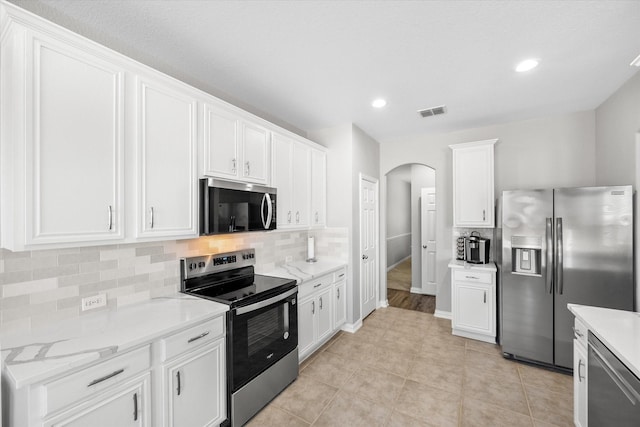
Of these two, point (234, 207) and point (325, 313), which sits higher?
point (234, 207)

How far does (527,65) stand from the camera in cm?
229

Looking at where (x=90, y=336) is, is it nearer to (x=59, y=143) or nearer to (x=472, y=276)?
(x=59, y=143)

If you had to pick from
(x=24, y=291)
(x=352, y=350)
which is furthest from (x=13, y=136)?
(x=352, y=350)

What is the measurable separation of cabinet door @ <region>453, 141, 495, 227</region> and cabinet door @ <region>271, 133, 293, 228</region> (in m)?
2.29

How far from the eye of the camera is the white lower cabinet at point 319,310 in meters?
2.80

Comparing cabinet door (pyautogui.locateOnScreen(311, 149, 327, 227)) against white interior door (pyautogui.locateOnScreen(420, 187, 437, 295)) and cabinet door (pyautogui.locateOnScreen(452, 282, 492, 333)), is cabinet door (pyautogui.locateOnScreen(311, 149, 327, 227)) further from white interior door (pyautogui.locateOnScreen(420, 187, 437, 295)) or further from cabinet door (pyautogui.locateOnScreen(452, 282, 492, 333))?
white interior door (pyautogui.locateOnScreen(420, 187, 437, 295))

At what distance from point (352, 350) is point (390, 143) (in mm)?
3202

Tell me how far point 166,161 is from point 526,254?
3534 mm

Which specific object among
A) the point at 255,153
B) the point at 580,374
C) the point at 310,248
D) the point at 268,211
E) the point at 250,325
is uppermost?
the point at 255,153

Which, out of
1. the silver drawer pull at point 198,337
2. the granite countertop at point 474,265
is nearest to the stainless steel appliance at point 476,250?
the granite countertop at point 474,265

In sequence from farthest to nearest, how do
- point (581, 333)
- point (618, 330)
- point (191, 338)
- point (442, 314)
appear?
point (442, 314) → point (581, 333) → point (191, 338) → point (618, 330)

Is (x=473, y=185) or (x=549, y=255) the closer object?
(x=549, y=255)

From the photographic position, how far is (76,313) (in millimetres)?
1696

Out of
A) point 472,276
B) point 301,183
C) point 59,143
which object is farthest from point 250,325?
point 472,276
